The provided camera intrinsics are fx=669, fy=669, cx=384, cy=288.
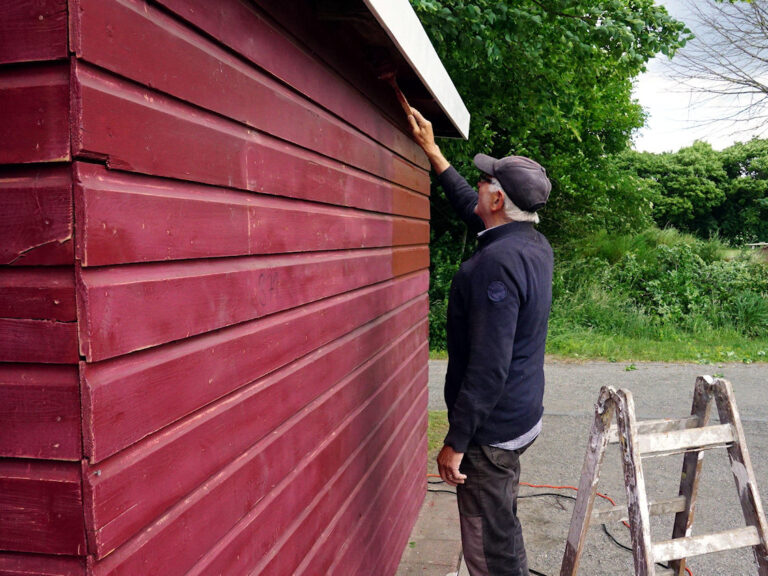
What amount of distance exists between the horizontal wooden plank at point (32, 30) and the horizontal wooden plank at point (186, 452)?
66 centimetres

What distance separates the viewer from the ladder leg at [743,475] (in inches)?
123

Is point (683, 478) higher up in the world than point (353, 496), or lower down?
lower down

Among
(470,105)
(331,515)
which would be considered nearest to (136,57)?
(331,515)

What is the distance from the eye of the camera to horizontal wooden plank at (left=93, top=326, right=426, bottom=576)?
127cm

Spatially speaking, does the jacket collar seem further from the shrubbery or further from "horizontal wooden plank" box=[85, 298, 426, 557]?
the shrubbery

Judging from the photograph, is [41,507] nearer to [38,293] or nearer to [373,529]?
[38,293]

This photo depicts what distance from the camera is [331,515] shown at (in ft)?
7.88

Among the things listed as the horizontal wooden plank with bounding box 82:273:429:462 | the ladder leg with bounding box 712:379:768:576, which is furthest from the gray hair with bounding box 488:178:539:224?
the ladder leg with bounding box 712:379:768:576

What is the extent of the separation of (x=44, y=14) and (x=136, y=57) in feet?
0.58

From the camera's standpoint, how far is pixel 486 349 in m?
2.63

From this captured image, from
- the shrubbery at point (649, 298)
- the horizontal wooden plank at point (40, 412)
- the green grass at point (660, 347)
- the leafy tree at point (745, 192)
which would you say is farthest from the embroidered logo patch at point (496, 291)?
the leafy tree at point (745, 192)

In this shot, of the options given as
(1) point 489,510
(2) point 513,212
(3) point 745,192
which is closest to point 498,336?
(2) point 513,212

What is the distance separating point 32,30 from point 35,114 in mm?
131

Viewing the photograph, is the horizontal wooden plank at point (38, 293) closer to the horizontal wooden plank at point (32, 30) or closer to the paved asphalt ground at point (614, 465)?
the horizontal wooden plank at point (32, 30)
